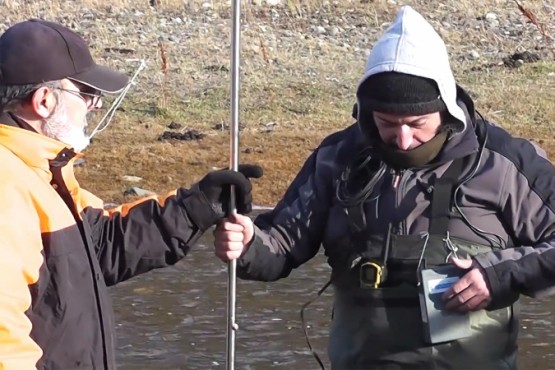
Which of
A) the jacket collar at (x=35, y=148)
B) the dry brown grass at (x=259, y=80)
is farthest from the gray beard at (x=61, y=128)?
the dry brown grass at (x=259, y=80)

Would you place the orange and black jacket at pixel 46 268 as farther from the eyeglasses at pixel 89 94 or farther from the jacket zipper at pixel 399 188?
the jacket zipper at pixel 399 188

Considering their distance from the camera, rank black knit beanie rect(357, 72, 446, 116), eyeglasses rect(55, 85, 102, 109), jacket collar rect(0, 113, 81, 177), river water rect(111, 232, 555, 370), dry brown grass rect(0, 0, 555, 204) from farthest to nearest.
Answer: dry brown grass rect(0, 0, 555, 204) < river water rect(111, 232, 555, 370) < eyeglasses rect(55, 85, 102, 109) < black knit beanie rect(357, 72, 446, 116) < jacket collar rect(0, 113, 81, 177)

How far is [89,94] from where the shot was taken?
3.73m

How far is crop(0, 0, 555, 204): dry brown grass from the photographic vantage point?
10250mm

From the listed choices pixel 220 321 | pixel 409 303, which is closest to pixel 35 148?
pixel 409 303

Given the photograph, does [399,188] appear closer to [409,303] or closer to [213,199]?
[409,303]

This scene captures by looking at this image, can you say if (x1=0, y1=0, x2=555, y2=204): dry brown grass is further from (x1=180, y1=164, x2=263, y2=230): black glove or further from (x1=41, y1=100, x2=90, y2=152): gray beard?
(x1=41, y1=100, x2=90, y2=152): gray beard

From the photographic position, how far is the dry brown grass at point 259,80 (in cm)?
1025

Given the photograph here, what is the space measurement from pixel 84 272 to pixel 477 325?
1073 mm

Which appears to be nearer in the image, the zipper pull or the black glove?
the zipper pull

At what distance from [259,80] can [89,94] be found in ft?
29.6

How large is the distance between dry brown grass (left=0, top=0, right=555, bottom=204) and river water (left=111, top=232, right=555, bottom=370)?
5.68ft

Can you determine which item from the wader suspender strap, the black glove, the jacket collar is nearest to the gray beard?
the jacket collar

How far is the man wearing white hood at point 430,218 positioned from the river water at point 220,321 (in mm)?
2814
